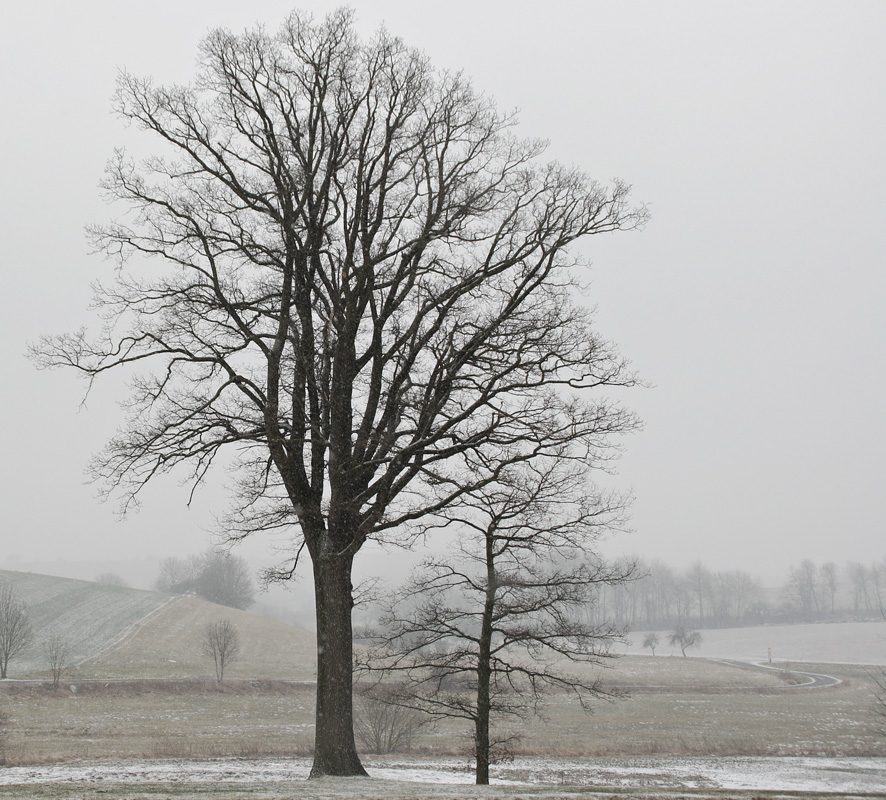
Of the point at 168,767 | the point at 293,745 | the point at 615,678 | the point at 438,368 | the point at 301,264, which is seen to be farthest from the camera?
the point at 615,678

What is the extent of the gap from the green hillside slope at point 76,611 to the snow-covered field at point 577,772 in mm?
32256

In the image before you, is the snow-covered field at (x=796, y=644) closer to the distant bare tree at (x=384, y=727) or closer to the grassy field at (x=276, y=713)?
the grassy field at (x=276, y=713)

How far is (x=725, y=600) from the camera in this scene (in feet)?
491

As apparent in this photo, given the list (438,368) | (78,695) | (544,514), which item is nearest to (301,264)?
(438,368)

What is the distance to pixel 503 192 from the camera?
14016 millimetres

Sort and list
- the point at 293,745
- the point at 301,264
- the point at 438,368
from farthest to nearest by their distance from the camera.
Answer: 1. the point at 293,745
2. the point at 301,264
3. the point at 438,368

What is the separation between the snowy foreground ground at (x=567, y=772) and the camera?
14.8 m

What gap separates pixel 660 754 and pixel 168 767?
52.4 feet

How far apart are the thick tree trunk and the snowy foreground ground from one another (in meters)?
0.98

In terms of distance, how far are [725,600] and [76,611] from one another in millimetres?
127014

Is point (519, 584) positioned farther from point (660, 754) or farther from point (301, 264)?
point (660, 754)

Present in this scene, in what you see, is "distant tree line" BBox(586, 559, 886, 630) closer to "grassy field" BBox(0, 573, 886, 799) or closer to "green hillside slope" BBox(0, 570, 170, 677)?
"grassy field" BBox(0, 573, 886, 799)

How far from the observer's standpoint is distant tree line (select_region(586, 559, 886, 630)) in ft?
443

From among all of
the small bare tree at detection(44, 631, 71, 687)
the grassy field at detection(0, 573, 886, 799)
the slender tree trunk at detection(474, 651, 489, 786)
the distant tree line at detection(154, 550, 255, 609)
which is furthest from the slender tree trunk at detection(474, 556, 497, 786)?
the distant tree line at detection(154, 550, 255, 609)
